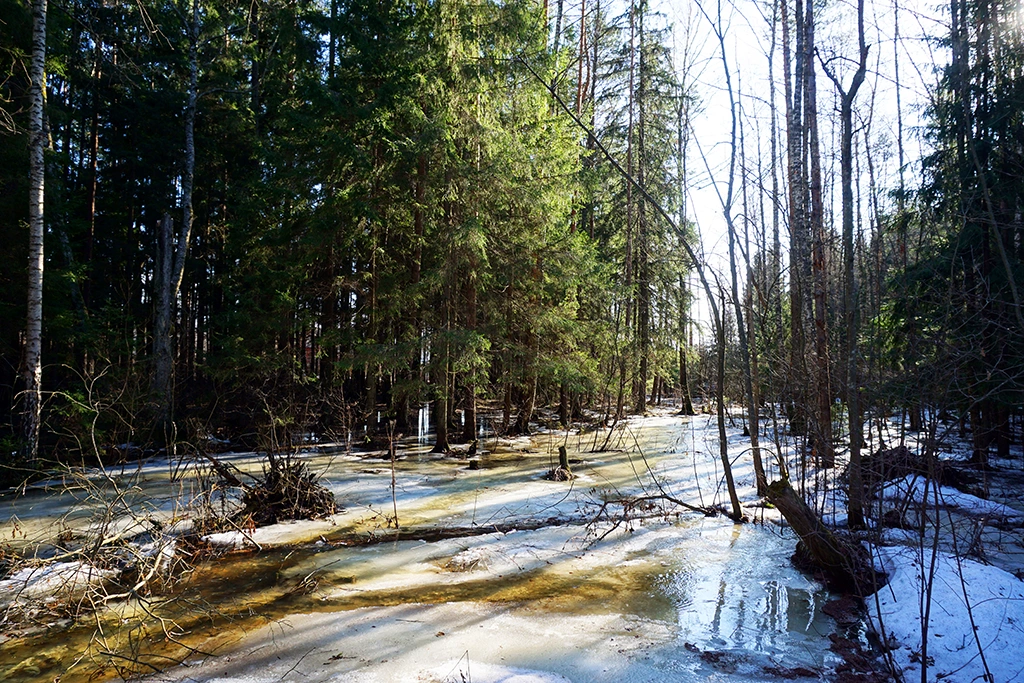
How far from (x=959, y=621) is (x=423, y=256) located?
12508 mm

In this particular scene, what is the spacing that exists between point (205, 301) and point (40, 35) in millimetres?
12969

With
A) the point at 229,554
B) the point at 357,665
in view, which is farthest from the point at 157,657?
the point at 229,554

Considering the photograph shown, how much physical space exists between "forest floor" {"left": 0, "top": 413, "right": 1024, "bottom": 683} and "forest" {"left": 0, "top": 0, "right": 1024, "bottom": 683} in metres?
0.37

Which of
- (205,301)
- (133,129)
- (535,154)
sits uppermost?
(133,129)

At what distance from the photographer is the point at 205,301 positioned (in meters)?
21.9

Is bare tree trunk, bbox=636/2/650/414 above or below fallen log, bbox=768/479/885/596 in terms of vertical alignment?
above

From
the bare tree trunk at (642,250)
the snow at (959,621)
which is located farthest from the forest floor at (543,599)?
the bare tree trunk at (642,250)

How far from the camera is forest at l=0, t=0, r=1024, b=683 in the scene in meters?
7.82

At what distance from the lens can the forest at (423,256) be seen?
7.82m

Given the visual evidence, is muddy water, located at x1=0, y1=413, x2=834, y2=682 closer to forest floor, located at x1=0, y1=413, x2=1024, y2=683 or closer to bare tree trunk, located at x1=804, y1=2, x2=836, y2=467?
forest floor, located at x1=0, y1=413, x2=1024, y2=683

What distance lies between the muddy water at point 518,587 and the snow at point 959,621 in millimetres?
571

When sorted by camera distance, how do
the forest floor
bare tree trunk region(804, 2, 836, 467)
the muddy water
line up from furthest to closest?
bare tree trunk region(804, 2, 836, 467), the muddy water, the forest floor

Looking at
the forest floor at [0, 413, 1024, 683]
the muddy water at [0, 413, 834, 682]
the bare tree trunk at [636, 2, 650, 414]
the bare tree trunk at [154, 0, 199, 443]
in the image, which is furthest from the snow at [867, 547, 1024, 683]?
the bare tree trunk at [154, 0, 199, 443]

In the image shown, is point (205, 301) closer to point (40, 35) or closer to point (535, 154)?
point (40, 35)
